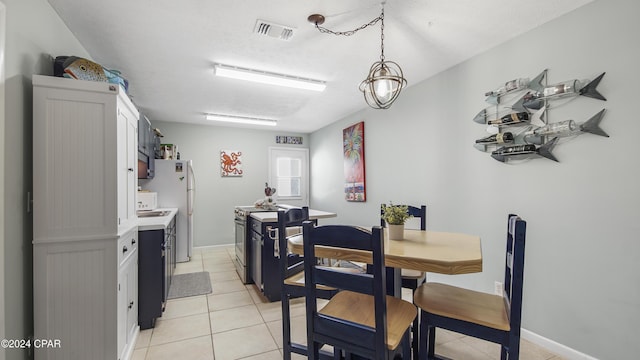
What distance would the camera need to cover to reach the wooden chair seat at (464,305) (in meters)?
1.41

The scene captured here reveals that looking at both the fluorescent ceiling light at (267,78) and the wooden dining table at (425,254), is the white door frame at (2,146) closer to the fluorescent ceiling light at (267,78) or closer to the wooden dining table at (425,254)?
the wooden dining table at (425,254)

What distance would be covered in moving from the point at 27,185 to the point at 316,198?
504cm

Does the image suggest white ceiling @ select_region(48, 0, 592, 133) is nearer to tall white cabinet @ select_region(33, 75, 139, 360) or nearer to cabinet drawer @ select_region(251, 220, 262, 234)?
tall white cabinet @ select_region(33, 75, 139, 360)

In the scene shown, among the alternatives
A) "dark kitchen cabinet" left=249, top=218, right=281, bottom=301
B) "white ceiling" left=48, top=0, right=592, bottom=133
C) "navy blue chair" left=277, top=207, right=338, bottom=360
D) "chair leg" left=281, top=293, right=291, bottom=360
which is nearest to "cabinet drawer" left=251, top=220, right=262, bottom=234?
"dark kitchen cabinet" left=249, top=218, right=281, bottom=301

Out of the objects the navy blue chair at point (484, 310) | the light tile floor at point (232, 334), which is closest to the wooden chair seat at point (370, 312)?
the navy blue chair at point (484, 310)

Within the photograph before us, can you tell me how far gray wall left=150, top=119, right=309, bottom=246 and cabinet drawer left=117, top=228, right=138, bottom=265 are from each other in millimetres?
3511

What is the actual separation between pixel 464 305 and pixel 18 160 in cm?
261

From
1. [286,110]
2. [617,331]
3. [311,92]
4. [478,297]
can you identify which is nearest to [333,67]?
[311,92]

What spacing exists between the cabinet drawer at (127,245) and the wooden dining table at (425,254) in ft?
3.67

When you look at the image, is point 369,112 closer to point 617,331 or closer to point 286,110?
point 286,110

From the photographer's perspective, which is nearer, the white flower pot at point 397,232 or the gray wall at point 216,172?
the white flower pot at point 397,232

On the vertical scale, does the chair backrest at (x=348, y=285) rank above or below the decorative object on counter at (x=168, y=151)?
below

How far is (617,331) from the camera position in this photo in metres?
1.82

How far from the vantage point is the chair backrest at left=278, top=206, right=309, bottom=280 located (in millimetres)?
1794
